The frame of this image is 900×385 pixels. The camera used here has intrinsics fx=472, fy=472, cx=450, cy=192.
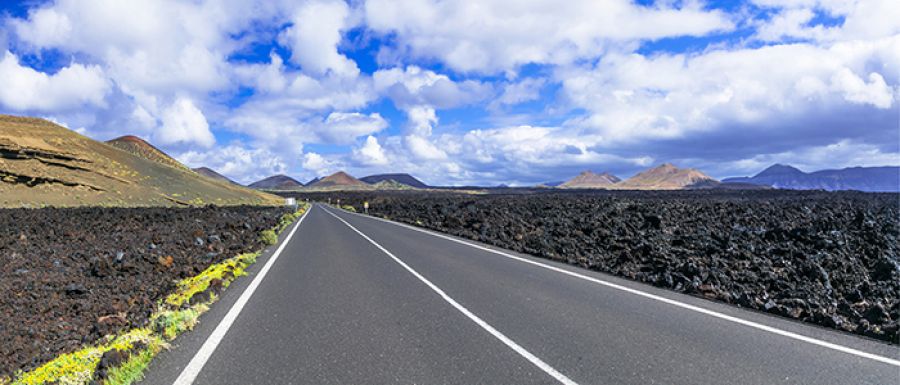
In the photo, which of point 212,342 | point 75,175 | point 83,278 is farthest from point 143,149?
point 212,342

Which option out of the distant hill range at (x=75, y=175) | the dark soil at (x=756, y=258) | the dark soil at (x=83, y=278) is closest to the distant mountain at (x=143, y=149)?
the distant hill range at (x=75, y=175)

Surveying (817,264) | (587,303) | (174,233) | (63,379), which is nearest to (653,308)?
(587,303)

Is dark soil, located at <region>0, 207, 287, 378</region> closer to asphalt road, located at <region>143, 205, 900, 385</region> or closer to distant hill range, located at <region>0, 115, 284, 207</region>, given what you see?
asphalt road, located at <region>143, 205, 900, 385</region>

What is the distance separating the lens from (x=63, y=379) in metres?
4.86

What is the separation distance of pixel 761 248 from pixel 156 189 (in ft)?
230

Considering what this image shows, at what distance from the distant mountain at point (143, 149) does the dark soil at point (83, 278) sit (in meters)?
107

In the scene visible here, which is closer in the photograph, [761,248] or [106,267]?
[106,267]

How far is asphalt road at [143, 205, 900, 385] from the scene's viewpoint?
4832 mm

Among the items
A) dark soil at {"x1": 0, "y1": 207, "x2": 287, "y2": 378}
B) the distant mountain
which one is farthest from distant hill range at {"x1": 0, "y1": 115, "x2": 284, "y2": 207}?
the distant mountain

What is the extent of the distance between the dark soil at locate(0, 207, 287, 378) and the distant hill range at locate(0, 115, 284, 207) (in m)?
31.8

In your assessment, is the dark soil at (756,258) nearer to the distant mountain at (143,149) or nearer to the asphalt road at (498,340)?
the asphalt road at (498,340)

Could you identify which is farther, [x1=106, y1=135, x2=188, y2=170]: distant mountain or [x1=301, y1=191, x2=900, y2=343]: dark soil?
[x1=106, y1=135, x2=188, y2=170]: distant mountain

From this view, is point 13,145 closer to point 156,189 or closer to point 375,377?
point 156,189

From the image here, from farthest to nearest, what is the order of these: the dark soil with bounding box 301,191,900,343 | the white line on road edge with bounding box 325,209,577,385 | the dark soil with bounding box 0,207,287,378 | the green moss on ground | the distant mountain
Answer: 1. the distant mountain
2. the dark soil with bounding box 301,191,900,343
3. the dark soil with bounding box 0,207,287,378
4. the green moss on ground
5. the white line on road edge with bounding box 325,209,577,385
